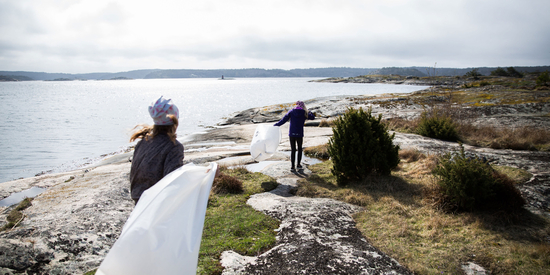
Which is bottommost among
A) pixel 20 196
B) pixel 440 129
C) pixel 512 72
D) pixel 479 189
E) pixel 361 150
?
pixel 20 196

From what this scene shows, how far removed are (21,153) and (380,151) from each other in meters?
20.1

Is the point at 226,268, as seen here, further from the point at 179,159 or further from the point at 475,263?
the point at 475,263

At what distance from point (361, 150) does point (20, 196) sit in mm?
8397

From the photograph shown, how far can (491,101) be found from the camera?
21.1 m

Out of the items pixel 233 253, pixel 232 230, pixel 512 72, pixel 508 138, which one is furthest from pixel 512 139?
pixel 512 72

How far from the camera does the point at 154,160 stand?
9.86 feet

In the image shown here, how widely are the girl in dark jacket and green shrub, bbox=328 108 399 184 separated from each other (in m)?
4.85

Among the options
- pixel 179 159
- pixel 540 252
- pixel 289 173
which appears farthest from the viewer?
pixel 289 173

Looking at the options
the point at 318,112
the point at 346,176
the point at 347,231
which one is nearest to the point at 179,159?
the point at 347,231

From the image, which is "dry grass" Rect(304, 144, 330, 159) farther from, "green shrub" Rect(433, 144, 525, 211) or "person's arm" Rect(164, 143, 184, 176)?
"person's arm" Rect(164, 143, 184, 176)

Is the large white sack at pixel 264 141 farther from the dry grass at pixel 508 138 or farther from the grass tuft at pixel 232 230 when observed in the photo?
the dry grass at pixel 508 138

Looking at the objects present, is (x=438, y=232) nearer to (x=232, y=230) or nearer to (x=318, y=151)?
(x=232, y=230)

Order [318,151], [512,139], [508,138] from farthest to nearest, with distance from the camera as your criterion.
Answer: [318,151]
[508,138]
[512,139]

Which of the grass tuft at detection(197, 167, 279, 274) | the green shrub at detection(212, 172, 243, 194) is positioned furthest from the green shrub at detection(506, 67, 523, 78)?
the grass tuft at detection(197, 167, 279, 274)
